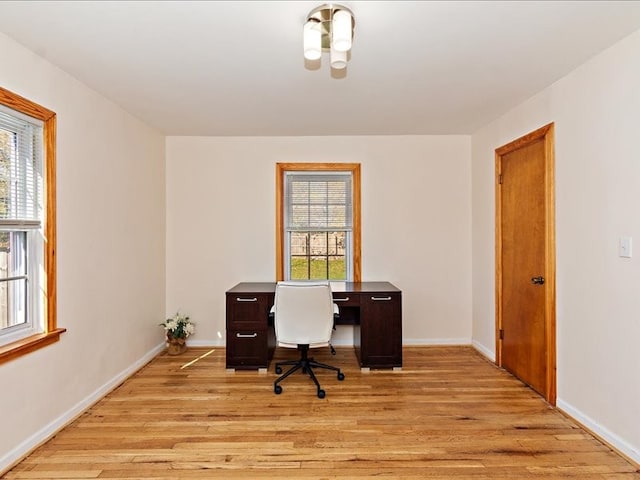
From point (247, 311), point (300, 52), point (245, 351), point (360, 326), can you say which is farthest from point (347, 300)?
point (300, 52)

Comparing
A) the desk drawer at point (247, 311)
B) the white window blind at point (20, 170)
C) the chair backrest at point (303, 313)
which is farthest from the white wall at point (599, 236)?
the white window blind at point (20, 170)

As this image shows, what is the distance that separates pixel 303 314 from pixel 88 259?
1.74 m

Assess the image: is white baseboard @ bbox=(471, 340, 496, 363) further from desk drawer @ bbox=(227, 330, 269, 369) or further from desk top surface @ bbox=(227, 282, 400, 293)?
desk drawer @ bbox=(227, 330, 269, 369)

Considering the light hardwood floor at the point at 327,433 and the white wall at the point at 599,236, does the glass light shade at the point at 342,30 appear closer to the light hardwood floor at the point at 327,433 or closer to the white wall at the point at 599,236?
the white wall at the point at 599,236

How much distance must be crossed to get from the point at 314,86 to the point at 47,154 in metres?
1.91

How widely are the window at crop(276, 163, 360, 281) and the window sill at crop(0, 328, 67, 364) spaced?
2.26m

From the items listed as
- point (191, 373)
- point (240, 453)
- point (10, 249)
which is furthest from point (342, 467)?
point (10, 249)

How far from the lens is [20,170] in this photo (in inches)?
88.4

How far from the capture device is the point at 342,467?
204 centimetres

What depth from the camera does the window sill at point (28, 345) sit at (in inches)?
79.8

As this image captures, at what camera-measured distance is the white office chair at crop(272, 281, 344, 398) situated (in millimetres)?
2975

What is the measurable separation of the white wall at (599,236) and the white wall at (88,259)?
3.56 meters

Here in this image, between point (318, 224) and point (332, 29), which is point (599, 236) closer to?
point (332, 29)

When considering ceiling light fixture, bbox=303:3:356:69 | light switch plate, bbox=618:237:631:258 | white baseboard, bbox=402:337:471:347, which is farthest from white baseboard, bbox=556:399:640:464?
ceiling light fixture, bbox=303:3:356:69
